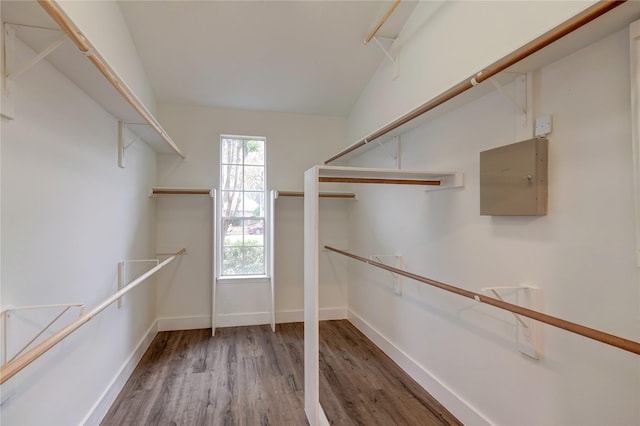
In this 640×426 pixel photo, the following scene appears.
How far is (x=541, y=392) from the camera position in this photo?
1.51 m

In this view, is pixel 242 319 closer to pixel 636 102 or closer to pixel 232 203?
pixel 232 203

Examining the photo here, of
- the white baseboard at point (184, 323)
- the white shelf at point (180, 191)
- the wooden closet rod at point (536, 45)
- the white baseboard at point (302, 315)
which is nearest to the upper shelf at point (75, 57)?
the white shelf at point (180, 191)

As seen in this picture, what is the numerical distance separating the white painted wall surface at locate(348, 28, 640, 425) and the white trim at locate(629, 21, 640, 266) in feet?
0.18

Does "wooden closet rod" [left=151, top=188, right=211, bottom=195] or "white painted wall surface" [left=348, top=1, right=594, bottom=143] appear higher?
"white painted wall surface" [left=348, top=1, right=594, bottom=143]

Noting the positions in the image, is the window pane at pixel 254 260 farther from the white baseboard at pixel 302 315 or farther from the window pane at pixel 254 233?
the white baseboard at pixel 302 315

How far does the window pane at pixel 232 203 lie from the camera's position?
3906mm

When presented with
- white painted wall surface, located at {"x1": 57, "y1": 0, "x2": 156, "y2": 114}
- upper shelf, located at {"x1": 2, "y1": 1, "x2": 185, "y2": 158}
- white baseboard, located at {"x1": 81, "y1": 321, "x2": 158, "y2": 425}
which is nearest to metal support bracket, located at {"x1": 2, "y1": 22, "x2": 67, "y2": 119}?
upper shelf, located at {"x1": 2, "y1": 1, "x2": 185, "y2": 158}

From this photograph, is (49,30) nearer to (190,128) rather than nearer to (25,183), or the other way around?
(25,183)

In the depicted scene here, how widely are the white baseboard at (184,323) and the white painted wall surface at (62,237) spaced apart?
1132 mm

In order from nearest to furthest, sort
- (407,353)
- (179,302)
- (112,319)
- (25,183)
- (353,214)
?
1. (25,183)
2. (112,319)
3. (407,353)
4. (179,302)
5. (353,214)

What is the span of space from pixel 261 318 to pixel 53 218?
274 cm

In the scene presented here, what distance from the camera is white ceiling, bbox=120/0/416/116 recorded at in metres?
2.53

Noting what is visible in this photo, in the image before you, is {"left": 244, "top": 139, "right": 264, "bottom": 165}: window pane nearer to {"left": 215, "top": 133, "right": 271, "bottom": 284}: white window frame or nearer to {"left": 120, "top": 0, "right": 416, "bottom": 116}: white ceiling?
{"left": 215, "top": 133, "right": 271, "bottom": 284}: white window frame

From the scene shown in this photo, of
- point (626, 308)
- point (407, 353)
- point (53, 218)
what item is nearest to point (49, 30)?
point (53, 218)
